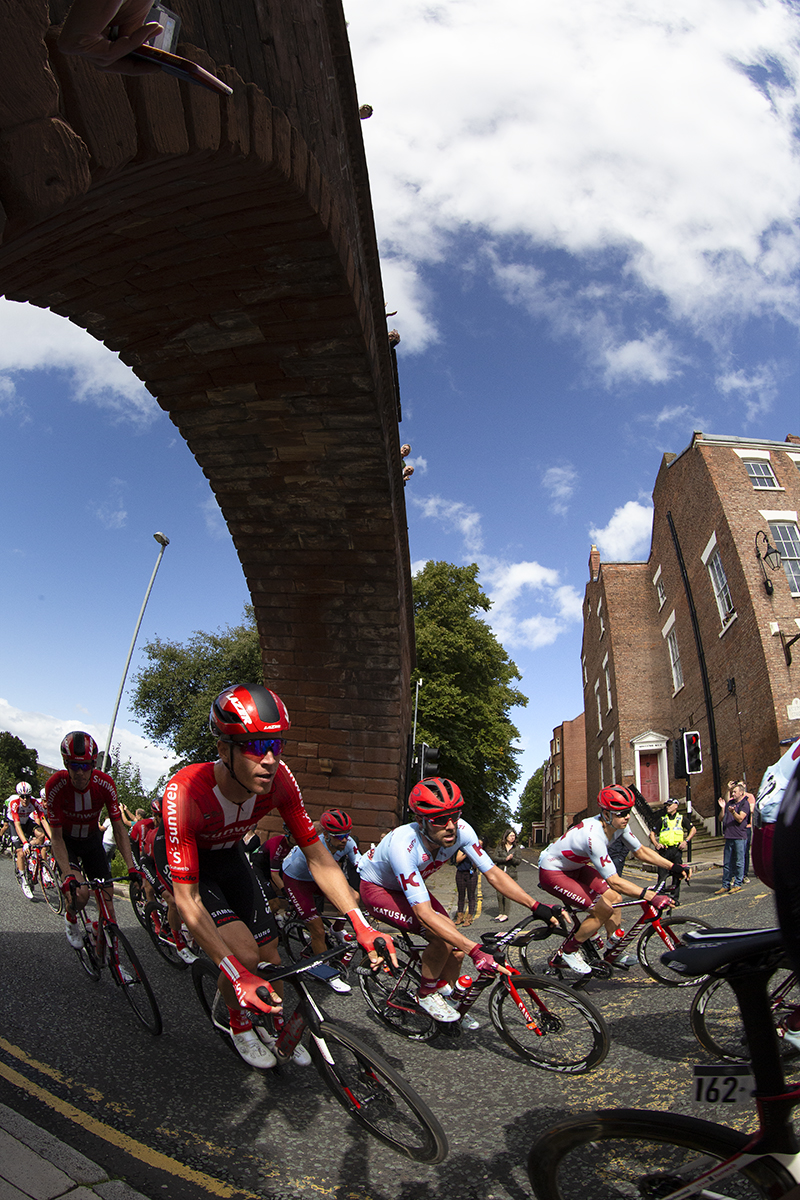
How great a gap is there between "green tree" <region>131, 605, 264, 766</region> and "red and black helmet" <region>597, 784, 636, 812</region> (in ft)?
93.4

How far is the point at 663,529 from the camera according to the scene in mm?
30453

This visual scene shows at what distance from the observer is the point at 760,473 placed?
82.2 ft

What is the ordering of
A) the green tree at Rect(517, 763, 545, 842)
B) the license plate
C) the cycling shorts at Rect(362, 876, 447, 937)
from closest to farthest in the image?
the license plate, the cycling shorts at Rect(362, 876, 447, 937), the green tree at Rect(517, 763, 545, 842)

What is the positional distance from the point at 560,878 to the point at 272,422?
5.70 m

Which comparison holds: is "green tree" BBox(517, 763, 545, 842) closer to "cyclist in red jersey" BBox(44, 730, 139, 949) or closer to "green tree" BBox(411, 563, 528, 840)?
"green tree" BBox(411, 563, 528, 840)

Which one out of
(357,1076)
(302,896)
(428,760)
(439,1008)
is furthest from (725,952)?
(428,760)

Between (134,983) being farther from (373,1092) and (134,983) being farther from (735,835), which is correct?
(735,835)

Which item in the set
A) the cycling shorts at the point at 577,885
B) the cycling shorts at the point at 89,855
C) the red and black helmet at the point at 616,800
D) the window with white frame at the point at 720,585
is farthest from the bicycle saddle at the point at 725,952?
the window with white frame at the point at 720,585

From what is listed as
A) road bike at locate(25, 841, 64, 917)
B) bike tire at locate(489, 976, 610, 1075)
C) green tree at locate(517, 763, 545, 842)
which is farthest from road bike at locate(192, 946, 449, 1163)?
green tree at locate(517, 763, 545, 842)

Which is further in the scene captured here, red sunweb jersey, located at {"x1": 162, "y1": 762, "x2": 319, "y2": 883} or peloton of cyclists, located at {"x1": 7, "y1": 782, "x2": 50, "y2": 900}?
peloton of cyclists, located at {"x1": 7, "y1": 782, "x2": 50, "y2": 900}

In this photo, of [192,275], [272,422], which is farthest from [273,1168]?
[272,422]

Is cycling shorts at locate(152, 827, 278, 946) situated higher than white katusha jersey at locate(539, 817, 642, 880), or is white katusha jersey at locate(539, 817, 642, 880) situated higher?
cycling shorts at locate(152, 827, 278, 946)

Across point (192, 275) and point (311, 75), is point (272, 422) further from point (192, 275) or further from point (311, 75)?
point (311, 75)

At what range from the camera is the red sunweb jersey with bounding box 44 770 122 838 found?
6.10m
